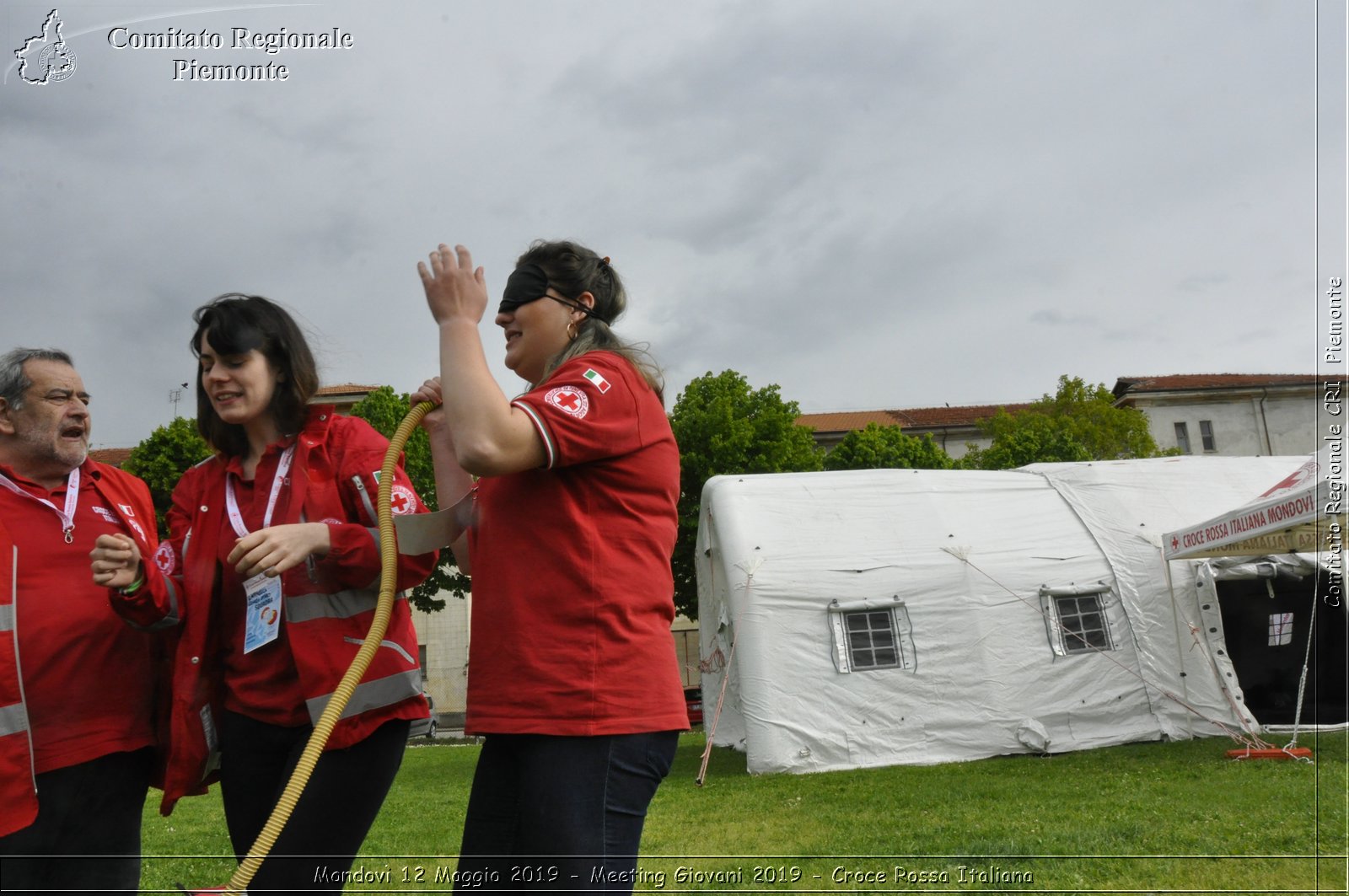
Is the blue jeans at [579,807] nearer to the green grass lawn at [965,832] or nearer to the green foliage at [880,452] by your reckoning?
the green grass lawn at [965,832]

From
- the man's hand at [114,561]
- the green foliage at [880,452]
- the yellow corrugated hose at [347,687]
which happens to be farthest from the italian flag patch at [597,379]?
the green foliage at [880,452]

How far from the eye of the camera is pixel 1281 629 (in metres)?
13.2

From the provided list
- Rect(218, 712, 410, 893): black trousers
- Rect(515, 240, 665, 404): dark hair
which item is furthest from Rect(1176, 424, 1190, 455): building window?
Rect(218, 712, 410, 893): black trousers

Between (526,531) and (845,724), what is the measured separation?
10266 mm

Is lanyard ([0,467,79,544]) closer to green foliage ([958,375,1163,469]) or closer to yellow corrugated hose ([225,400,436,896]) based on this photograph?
yellow corrugated hose ([225,400,436,896])

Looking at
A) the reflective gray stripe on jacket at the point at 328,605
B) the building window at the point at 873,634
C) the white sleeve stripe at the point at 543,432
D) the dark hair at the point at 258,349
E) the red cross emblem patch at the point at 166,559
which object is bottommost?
the building window at the point at 873,634

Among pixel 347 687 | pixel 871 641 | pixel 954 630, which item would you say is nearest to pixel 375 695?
pixel 347 687

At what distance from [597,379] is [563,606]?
0.40 meters

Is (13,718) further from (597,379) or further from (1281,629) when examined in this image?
(1281,629)

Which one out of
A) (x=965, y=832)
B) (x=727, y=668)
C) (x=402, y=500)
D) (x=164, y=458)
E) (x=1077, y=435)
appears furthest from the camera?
(x=1077, y=435)

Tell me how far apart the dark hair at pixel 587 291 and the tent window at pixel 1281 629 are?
1397cm

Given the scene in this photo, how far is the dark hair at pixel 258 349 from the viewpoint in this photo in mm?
2227

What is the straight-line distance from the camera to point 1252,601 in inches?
526

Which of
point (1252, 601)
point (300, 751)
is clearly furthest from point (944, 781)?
point (300, 751)
